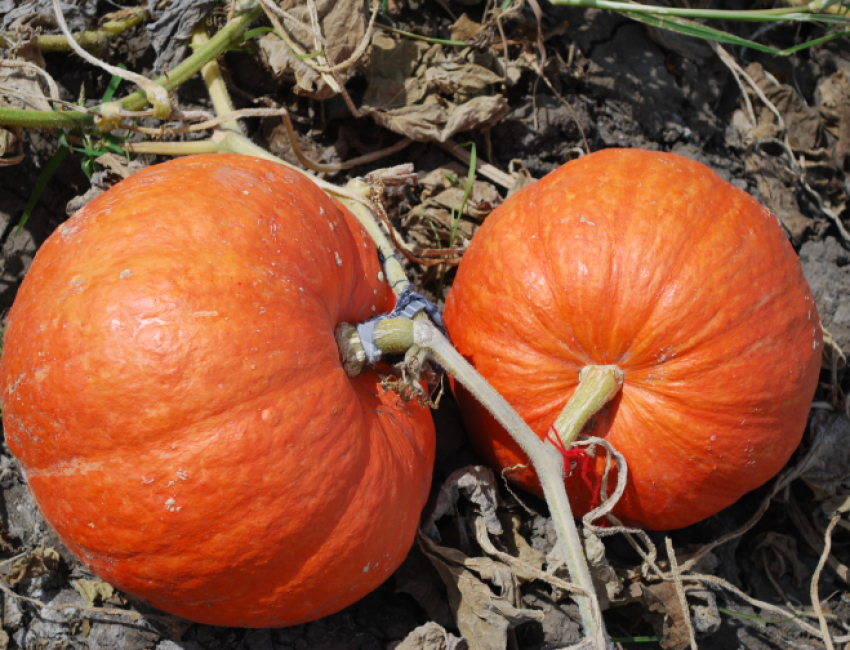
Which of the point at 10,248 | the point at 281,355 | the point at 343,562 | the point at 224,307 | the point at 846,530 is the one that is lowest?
the point at 846,530

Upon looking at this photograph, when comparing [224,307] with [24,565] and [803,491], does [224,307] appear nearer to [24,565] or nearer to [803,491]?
[24,565]

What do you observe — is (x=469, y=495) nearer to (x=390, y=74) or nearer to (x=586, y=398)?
(x=586, y=398)

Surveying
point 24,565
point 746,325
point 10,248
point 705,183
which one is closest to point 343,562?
point 24,565

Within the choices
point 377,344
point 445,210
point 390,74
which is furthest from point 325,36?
point 377,344

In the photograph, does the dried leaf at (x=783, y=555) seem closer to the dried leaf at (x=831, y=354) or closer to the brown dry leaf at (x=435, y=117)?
the dried leaf at (x=831, y=354)

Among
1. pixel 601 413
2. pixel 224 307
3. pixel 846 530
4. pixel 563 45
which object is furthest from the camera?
pixel 563 45

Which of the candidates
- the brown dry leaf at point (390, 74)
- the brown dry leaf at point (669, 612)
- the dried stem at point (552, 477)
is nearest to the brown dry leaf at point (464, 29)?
the brown dry leaf at point (390, 74)
